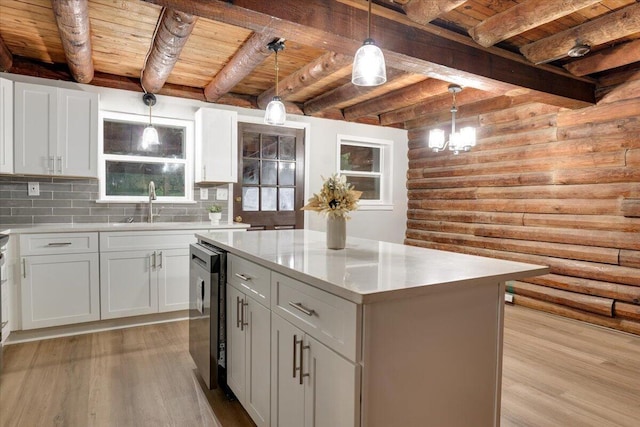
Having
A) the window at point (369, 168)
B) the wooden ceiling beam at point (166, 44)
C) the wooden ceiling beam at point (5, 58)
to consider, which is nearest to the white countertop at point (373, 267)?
the wooden ceiling beam at point (166, 44)

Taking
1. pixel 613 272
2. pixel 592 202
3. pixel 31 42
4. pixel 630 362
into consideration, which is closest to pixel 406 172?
pixel 592 202

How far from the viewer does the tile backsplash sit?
344cm

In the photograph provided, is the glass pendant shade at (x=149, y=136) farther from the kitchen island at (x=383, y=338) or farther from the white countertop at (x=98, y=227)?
the kitchen island at (x=383, y=338)

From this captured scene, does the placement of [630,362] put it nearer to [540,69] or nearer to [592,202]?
[592,202]

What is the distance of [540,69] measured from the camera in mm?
3234

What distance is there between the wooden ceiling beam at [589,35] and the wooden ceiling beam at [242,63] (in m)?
2.04

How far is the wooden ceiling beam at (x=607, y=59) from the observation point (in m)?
2.94

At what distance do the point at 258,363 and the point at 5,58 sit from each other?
333 cm

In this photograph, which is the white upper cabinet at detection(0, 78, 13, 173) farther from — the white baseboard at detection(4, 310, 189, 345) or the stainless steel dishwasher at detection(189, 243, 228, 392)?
the stainless steel dishwasher at detection(189, 243, 228, 392)

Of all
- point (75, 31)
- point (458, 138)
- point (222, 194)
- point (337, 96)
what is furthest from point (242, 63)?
point (458, 138)

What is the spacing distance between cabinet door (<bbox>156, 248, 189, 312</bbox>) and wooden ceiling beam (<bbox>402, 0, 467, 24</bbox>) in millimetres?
2815

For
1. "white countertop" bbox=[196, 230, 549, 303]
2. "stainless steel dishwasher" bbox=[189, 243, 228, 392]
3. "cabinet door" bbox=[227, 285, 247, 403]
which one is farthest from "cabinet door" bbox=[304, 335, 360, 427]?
"stainless steel dishwasher" bbox=[189, 243, 228, 392]

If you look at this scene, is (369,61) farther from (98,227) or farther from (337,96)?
(98,227)

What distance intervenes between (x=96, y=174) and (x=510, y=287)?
14.8 ft
